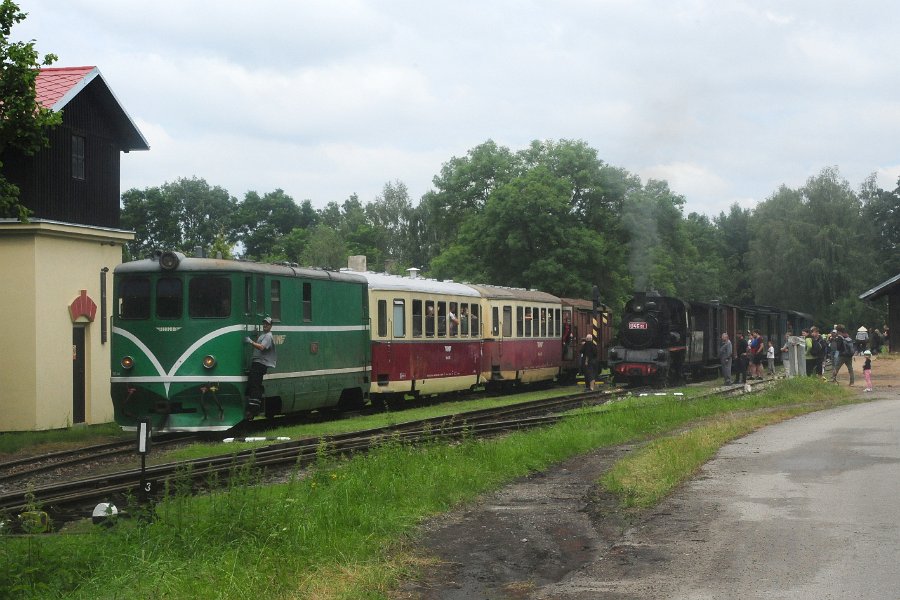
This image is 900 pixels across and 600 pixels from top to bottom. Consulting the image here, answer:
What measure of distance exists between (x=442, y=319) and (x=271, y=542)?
63.0ft

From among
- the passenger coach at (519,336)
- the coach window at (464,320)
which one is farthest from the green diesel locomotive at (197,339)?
the passenger coach at (519,336)

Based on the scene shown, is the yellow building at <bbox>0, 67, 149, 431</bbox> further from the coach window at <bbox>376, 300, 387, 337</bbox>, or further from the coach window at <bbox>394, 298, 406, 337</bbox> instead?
the coach window at <bbox>394, 298, 406, 337</bbox>

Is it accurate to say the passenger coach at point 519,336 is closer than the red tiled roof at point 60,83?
No

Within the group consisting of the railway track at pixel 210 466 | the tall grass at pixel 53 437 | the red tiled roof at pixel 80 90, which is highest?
the red tiled roof at pixel 80 90

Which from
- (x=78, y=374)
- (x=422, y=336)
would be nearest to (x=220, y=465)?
(x=78, y=374)

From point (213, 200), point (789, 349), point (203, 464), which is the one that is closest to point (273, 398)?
point (203, 464)

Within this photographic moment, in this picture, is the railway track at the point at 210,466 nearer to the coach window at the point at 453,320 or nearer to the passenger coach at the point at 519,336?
the coach window at the point at 453,320

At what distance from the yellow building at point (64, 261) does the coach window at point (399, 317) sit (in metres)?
6.37

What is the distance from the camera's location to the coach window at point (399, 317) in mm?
Answer: 25797

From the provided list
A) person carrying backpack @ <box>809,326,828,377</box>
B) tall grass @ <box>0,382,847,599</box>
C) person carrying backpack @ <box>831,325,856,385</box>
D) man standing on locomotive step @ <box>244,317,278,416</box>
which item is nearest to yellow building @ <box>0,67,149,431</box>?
man standing on locomotive step @ <box>244,317,278,416</box>

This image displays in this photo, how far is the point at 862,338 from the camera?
4178 centimetres

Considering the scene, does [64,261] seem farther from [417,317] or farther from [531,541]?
[531,541]

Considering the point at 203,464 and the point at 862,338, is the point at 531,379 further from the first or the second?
the point at 203,464

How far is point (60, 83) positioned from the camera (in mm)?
26266
